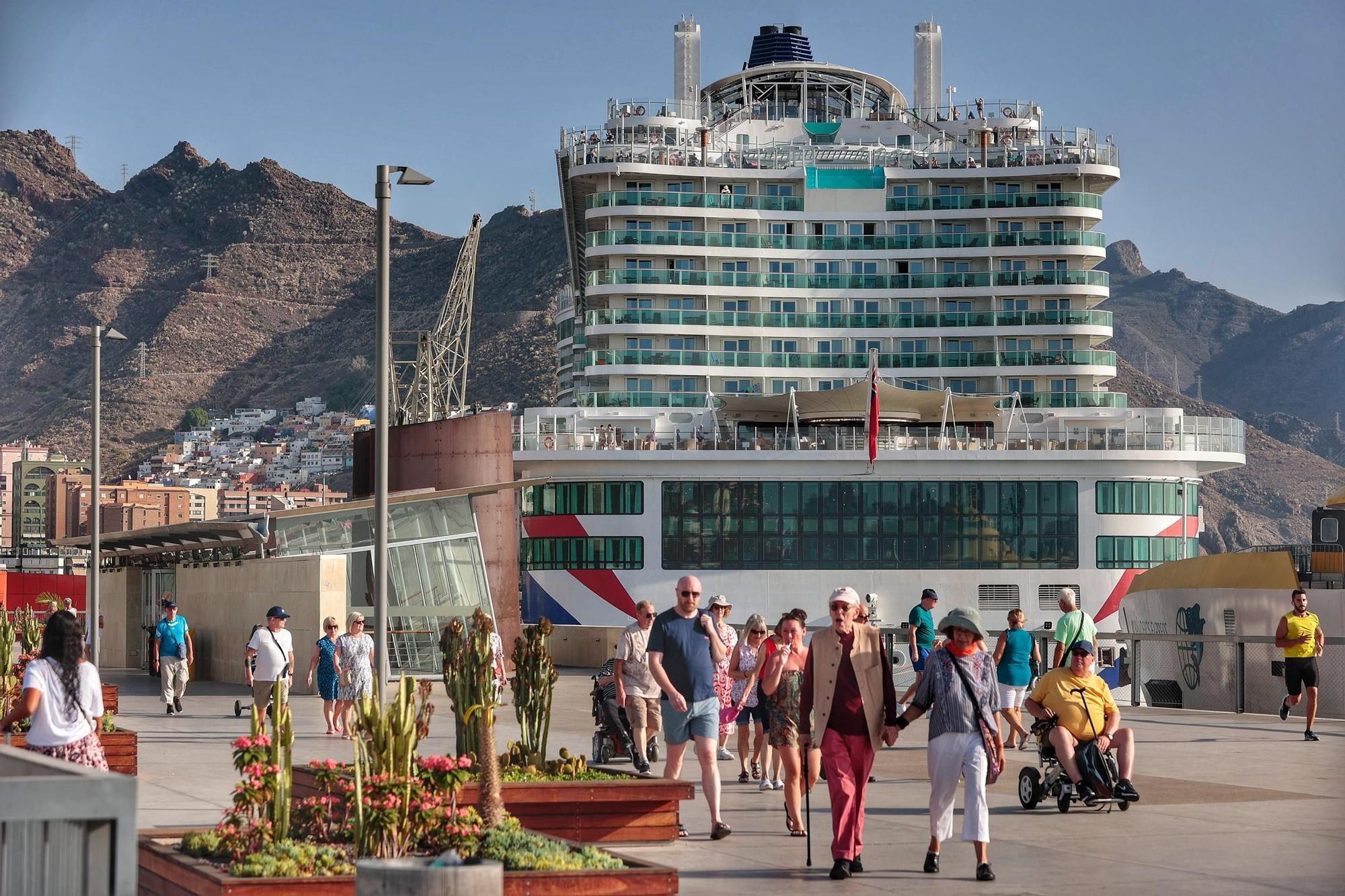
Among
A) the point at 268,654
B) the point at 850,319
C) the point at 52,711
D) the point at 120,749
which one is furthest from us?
the point at 850,319

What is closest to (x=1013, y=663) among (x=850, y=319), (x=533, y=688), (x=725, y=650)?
(x=725, y=650)

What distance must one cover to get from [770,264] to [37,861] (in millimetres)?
55983

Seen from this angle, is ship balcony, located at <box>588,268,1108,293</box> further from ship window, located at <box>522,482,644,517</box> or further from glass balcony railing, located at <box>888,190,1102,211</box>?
ship window, located at <box>522,482,644,517</box>

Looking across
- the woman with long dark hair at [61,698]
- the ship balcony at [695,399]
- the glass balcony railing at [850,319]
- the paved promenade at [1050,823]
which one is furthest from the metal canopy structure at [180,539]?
the glass balcony railing at [850,319]

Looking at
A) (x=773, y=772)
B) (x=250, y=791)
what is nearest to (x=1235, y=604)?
(x=773, y=772)

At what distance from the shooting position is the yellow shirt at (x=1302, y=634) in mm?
19859

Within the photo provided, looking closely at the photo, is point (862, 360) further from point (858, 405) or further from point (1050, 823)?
point (1050, 823)

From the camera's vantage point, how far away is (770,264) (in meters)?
60.9

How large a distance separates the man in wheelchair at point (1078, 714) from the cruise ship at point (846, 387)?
38.1 metres

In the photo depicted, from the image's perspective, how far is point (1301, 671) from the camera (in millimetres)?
19797

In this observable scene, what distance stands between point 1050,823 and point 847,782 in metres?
2.98

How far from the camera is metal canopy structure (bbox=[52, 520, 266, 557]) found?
31125 millimetres

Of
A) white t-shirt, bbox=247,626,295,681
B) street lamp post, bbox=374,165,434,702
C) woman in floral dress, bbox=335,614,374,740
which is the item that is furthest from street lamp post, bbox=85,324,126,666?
street lamp post, bbox=374,165,434,702

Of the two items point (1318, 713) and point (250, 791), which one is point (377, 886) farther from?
point (1318, 713)
